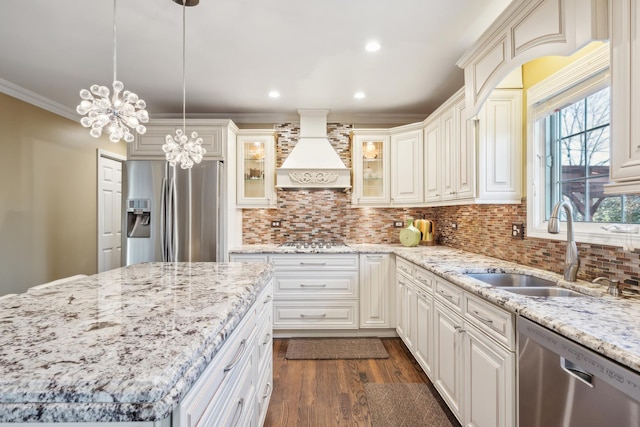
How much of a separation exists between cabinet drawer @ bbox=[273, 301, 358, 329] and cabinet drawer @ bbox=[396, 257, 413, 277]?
62cm

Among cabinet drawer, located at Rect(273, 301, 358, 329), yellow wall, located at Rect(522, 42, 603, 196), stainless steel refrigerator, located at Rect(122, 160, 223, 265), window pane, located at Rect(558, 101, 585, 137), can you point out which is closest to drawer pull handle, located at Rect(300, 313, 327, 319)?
cabinet drawer, located at Rect(273, 301, 358, 329)

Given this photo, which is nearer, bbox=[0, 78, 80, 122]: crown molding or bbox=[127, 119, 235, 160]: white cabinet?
bbox=[0, 78, 80, 122]: crown molding

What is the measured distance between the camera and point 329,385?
234cm

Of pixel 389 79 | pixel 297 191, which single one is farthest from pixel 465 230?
pixel 297 191

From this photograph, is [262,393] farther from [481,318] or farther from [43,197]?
[43,197]

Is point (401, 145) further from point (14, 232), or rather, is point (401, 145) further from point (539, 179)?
point (14, 232)

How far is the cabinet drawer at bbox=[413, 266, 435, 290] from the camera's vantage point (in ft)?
7.27

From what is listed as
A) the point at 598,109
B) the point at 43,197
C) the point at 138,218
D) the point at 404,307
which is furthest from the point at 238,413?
the point at 43,197

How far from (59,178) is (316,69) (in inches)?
131

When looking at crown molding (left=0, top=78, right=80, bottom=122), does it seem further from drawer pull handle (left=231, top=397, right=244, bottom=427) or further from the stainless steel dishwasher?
the stainless steel dishwasher

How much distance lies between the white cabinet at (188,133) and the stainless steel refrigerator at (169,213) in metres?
0.17

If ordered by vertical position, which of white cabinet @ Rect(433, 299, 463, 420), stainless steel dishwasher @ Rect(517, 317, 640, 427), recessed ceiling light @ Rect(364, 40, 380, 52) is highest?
recessed ceiling light @ Rect(364, 40, 380, 52)

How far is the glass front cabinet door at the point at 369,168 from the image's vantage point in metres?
3.59

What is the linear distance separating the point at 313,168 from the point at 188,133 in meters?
1.41
